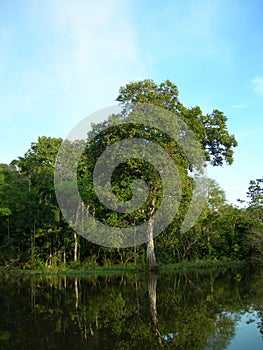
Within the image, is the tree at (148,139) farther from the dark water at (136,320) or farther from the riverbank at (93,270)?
the dark water at (136,320)

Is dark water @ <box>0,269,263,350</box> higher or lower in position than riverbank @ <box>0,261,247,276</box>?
lower

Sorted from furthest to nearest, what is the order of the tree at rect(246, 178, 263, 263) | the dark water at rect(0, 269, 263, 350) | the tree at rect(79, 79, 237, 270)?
the tree at rect(246, 178, 263, 263) → the tree at rect(79, 79, 237, 270) → the dark water at rect(0, 269, 263, 350)

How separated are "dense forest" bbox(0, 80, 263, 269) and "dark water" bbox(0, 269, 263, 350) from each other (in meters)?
8.77

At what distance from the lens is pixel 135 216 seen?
67.4 feet

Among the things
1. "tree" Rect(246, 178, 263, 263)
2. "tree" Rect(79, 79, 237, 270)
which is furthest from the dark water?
"tree" Rect(246, 178, 263, 263)

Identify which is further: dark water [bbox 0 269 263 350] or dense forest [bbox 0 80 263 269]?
dense forest [bbox 0 80 263 269]

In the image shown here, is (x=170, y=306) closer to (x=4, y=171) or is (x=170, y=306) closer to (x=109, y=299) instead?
(x=109, y=299)

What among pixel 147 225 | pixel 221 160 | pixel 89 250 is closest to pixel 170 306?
pixel 147 225

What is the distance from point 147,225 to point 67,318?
44.2ft

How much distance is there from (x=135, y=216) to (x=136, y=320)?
42.2ft

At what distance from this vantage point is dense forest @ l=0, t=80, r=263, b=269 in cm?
2005

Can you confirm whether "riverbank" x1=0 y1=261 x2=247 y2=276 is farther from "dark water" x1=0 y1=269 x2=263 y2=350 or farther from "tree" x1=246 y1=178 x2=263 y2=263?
"dark water" x1=0 y1=269 x2=263 y2=350

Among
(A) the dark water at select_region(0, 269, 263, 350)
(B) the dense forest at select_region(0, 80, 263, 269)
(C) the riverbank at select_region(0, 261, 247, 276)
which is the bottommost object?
(A) the dark water at select_region(0, 269, 263, 350)

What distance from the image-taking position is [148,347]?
5535mm
